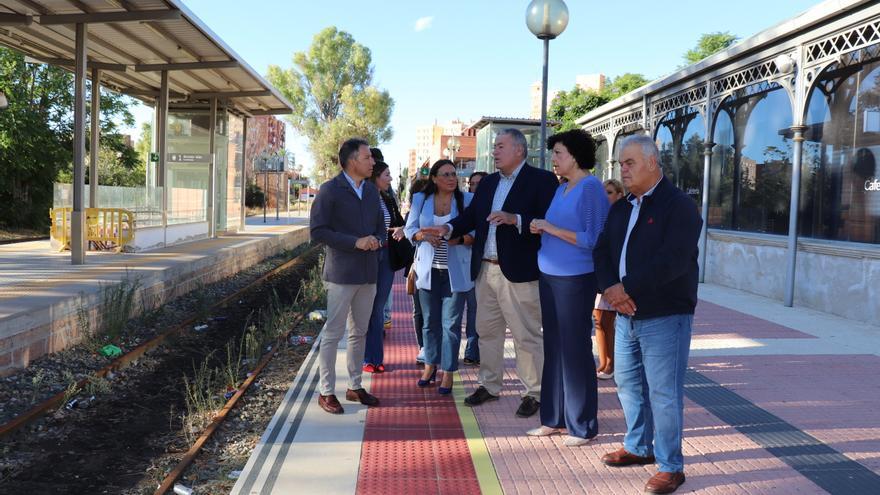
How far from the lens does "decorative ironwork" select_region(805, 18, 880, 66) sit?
9.21 m

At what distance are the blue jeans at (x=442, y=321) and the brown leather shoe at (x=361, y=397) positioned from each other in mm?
663

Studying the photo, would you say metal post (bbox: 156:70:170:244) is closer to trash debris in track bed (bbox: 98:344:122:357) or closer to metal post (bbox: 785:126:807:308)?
trash debris in track bed (bbox: 98:344:122:357)

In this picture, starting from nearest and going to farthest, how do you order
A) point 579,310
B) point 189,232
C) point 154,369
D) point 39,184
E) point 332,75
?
point 579,310
point 154,369
point 189,232
point 39,184
point 332,75

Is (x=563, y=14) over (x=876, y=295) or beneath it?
over

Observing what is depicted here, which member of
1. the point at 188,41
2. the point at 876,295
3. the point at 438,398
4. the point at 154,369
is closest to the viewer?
the point at 438,398

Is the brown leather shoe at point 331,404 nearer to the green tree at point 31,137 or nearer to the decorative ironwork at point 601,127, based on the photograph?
the decorative ironwork at point 601,127

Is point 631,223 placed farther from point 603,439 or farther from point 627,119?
point 627,119

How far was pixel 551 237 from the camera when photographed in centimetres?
470

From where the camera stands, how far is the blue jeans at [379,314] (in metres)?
6.38

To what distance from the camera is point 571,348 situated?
459 centimetres

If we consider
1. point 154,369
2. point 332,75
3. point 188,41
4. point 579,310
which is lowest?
point 154,369

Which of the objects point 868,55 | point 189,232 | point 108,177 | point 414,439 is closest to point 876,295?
point 868,55

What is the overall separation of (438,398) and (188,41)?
475 inches

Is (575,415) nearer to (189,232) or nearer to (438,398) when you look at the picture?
(438,398)
